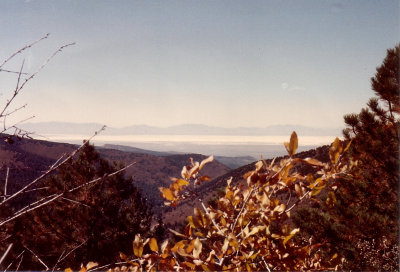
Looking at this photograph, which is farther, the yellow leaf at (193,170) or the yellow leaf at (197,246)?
the yellow leaf at (193,170)

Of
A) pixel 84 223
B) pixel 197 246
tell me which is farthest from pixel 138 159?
pixel 197 246

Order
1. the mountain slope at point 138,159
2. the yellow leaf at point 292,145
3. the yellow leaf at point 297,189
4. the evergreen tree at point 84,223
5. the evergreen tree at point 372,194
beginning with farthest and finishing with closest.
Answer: the mountain slope at point 138,159 < the evergreen tree at point 84,223 < the evergreen tree at point 372,194 < the yellow leaf at point 297,189 < the yellow leaf at point 292,145

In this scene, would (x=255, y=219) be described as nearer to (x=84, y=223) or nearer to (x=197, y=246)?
(x=197, y=246)

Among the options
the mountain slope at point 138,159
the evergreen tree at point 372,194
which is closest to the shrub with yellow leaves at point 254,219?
the evergreen tree at point 372,194

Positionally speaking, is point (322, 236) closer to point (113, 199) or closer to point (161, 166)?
point (113, 199)

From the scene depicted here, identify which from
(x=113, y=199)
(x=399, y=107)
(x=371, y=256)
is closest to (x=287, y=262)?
(x=399, y=107)

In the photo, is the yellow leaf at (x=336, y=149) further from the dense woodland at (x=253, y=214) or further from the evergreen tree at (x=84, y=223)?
the evergreen tree at (x=84, y=223)
